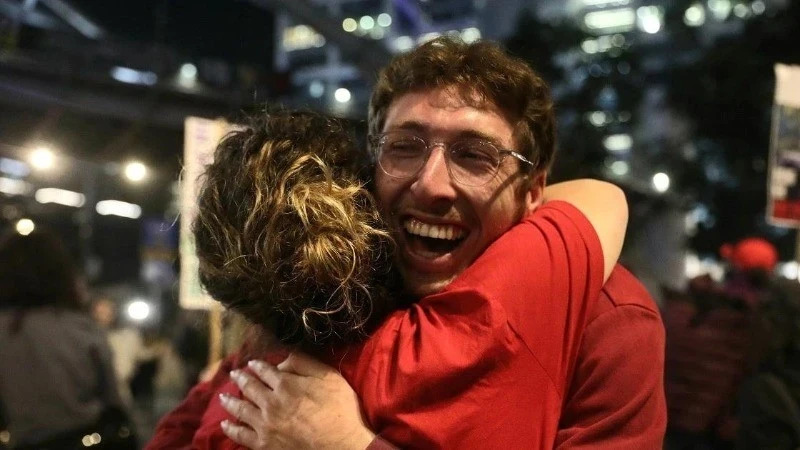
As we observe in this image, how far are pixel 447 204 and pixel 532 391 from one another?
0.43m

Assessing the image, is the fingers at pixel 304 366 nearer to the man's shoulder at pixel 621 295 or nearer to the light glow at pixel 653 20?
the man's shoulder at pixel 621 295

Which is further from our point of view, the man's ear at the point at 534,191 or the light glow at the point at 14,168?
the light glow at the point at 14,168

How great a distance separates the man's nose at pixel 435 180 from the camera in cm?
145

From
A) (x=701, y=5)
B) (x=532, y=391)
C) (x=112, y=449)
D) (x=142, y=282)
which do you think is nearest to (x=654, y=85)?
(x=701, y=5)

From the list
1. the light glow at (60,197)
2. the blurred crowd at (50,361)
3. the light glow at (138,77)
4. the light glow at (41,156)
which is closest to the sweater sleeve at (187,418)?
the blurred crowd at (50,361)

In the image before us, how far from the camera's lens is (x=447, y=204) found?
1468mm

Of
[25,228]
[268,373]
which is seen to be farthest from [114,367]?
[268,373]

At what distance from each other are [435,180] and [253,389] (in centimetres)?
57

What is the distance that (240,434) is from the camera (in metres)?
1.39

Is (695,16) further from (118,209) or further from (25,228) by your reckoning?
(118,209)

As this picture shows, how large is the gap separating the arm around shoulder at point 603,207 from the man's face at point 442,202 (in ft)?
0.59

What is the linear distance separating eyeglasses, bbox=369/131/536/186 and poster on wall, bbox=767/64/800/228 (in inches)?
90.6

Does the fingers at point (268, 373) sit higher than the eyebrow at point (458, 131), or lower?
lower

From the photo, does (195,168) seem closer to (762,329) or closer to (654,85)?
(762,329)
